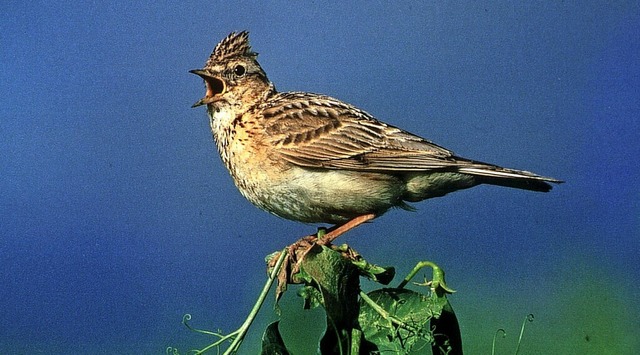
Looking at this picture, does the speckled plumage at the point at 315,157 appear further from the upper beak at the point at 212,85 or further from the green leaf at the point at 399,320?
the green leaf at the point at 399,320

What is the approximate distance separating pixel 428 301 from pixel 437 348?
0.37ft

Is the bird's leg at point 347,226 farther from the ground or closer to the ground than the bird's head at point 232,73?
closer to the ground

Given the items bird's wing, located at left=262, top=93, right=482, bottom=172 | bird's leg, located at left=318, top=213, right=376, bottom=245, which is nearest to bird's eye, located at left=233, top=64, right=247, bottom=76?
bird's wing, located at left=262, top=93, right=482, bottom=172

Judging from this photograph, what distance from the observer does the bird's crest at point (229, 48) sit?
386 centimetres

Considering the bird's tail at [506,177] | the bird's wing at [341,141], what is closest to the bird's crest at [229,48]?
the bird's wing at [341,141]

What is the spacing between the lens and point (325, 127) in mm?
3879

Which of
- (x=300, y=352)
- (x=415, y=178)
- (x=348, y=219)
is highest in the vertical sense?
(x=415, y=178)

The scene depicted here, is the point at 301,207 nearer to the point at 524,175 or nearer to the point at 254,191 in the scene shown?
the point at 254,191

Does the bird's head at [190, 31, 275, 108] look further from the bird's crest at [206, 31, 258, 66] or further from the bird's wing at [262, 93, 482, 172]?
the bird's wing at [262, 93, 482, 172]

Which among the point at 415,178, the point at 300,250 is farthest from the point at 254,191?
the point at 300,250

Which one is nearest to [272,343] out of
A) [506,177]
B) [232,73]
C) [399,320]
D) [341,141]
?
[399,320]

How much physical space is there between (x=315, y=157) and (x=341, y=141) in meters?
0.22

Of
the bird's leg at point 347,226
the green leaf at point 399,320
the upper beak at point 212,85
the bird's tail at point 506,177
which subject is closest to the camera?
the green leaf at point 399,320

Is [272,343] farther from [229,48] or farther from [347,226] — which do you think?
[229,48]
